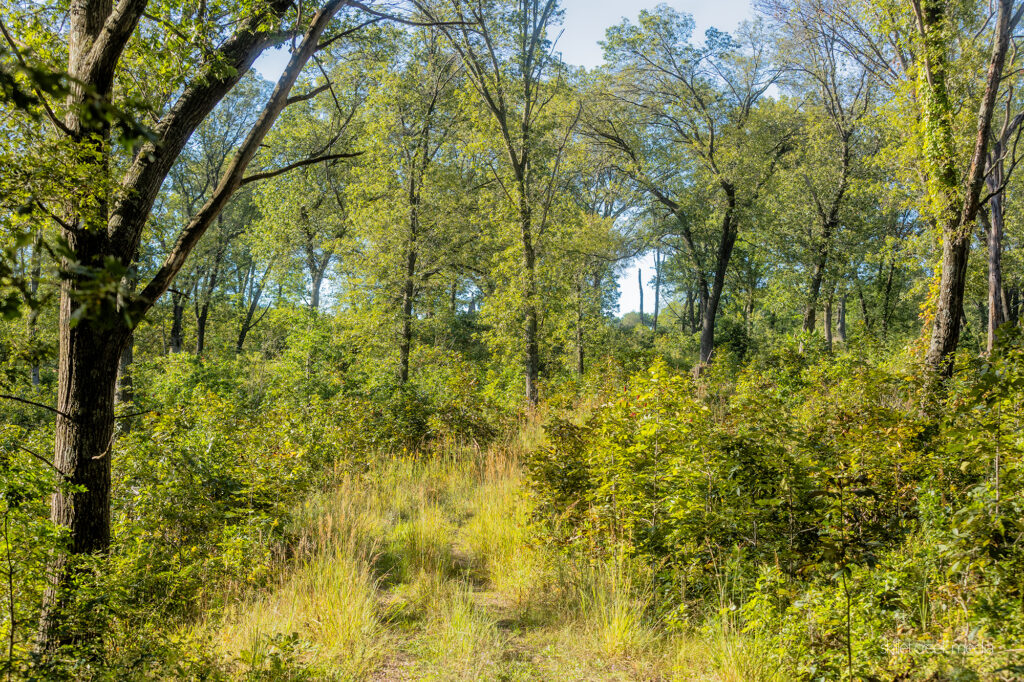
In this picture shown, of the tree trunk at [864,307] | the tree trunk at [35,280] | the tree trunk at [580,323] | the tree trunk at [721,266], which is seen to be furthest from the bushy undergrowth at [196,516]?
the tree trunk at [864,307]

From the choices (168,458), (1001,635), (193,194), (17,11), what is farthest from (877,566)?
(193,194)

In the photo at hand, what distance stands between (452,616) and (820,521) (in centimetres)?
262

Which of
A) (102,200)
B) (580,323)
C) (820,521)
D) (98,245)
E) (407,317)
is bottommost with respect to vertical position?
(820,521)

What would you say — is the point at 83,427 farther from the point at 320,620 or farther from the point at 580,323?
the point at 580,323

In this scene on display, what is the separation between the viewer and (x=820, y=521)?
3.56 metres

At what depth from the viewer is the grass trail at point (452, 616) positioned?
10.8ft

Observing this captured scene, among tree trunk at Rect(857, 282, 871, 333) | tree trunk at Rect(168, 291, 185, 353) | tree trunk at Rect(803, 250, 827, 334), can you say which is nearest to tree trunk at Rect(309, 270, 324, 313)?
tree trunk at Rect(168, 291, 185, 353)

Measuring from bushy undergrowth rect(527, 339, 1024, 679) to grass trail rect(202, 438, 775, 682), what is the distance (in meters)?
0.23

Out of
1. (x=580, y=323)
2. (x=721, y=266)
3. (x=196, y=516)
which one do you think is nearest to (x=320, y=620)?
(x=196, y=516)

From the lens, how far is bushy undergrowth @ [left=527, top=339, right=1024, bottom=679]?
109 inches

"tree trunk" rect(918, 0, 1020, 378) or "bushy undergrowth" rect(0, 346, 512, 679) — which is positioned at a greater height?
"tree trunk" rect(918, 0, 1020, 378)

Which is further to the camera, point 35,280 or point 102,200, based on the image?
point 102,200

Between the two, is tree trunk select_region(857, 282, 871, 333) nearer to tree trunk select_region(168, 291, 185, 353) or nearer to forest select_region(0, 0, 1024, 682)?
forest select_region(0, 0, 1024, 682)

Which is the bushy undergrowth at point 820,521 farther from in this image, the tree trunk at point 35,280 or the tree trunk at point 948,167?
the tree trunk at point 35,280
